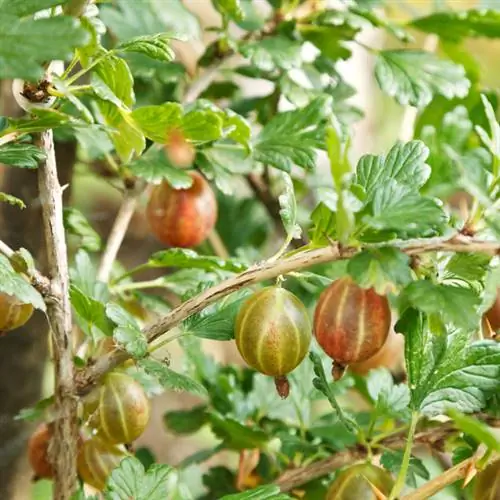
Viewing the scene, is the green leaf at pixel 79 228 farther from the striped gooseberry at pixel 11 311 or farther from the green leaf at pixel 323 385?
the green leaf at pixel 323 385

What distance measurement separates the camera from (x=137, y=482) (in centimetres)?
61

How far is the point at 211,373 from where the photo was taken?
94cm

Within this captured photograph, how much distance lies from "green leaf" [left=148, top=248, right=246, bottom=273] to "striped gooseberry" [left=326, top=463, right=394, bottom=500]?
0.18 metres

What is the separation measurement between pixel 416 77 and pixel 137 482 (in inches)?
19.6

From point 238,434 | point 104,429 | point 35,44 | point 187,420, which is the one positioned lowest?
point 187,420

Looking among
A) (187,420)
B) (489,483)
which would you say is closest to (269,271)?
(489,483)

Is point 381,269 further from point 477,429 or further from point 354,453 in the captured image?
point 354,453

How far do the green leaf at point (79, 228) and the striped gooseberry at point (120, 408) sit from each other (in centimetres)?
21

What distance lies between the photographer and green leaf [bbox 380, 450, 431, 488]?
0.66 m

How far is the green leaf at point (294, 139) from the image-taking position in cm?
75

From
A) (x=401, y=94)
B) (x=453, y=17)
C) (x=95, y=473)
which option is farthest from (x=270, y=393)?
(x=453, y=17)

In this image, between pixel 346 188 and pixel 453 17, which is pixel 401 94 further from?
pixel 346 188

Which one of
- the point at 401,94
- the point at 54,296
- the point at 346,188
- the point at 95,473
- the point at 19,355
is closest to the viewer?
the point at 346,188

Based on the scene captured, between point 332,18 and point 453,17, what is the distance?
5.7 inches
